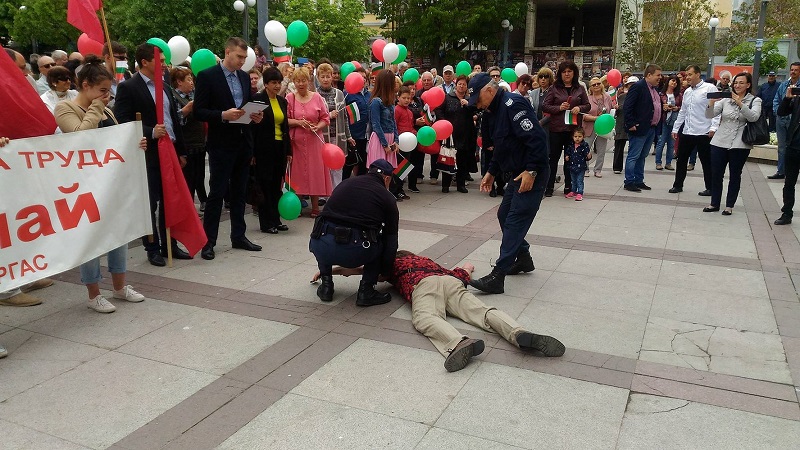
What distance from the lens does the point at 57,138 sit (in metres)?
4.78

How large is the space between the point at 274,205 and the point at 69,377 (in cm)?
404

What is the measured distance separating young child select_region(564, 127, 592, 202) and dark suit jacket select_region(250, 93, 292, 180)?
450 cm

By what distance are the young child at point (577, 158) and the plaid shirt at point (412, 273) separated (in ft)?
16.9

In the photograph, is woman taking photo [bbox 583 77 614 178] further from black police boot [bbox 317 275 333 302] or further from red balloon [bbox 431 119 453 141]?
black police boot [bbox 317 275 333 302]

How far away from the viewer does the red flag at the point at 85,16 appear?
20.3 feet

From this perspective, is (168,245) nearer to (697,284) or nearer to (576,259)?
(576,259)

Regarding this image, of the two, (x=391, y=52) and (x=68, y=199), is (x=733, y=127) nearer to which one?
(x=391, y=52)

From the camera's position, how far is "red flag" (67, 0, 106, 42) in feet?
20.3

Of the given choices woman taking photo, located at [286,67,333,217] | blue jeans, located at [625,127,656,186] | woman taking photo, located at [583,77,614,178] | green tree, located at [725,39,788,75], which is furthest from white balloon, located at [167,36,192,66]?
green tree, located at [725,39,788,75]

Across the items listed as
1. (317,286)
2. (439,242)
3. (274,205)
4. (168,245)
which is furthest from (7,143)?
(439,242)

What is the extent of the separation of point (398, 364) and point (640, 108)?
27.2 feet

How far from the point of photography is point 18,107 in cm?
457

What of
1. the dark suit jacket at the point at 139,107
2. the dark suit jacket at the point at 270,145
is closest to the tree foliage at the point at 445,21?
the dark suit jacket at the point at 270,145

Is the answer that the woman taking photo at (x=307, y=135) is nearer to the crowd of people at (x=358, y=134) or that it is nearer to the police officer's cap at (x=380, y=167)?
the crowd of people at (x=358, y=134)
